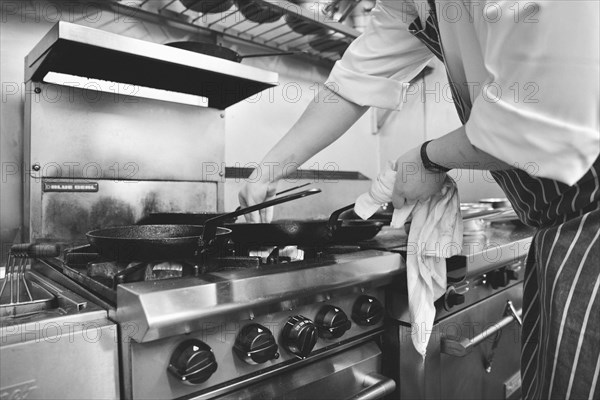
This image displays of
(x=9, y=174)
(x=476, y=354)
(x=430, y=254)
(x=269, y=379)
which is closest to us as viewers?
(x=269, y=379)

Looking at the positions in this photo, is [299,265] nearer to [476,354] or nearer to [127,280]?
[127,280]

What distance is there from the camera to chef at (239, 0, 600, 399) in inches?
21.4

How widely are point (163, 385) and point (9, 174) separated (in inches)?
41.9

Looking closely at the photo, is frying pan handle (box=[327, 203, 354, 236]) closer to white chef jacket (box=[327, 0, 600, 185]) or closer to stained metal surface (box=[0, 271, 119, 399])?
white chef jacket (box=[327, 0, 600, 185])

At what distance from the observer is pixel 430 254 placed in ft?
2.86

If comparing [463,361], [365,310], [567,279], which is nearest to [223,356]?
[365,310]

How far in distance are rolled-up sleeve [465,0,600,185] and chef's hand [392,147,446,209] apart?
0.23 meters

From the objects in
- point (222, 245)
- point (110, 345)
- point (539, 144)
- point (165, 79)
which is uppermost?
point (165, 79)

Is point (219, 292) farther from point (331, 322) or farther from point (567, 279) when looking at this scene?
point (567, 279)

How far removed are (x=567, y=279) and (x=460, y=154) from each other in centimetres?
26

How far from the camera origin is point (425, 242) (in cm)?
89

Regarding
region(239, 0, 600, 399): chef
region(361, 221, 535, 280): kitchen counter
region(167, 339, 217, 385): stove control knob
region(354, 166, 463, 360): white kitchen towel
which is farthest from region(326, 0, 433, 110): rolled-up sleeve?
region(167, 339, 217, 385): stove control knob

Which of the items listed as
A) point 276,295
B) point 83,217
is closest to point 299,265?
point 276,295

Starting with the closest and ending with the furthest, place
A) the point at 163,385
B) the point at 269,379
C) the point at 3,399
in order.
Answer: the point at 3,399
the point at 163,385
the point at 269,379
